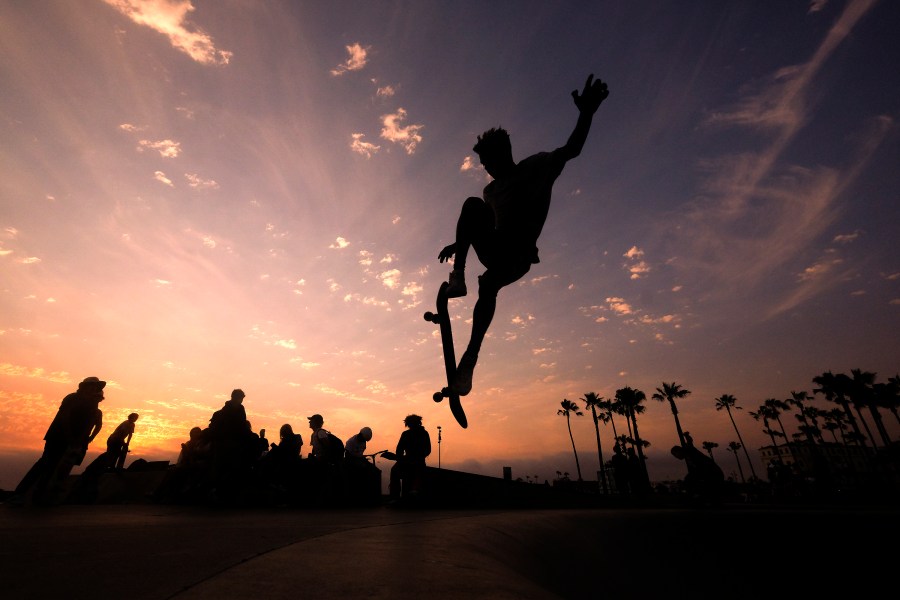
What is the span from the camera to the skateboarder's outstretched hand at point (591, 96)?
3.68m

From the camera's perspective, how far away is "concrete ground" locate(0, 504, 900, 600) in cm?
104

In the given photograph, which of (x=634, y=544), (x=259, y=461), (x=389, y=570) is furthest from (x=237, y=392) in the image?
(x=389, y=570)

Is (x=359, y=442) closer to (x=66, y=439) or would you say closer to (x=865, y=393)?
(x=66, y=439)

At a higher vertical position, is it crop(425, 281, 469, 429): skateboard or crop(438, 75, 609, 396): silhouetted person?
crop(438, 75, 609, 396): silhouetted person

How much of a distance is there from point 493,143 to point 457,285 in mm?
1509

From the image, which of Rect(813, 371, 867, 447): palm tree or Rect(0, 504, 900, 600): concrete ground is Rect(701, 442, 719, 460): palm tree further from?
Rect(0, 504, 900, 600): concrete ground

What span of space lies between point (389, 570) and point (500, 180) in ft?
11.4

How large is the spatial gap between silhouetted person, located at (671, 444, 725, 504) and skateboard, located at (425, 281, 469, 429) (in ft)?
21.6

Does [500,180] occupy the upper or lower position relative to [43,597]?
upper

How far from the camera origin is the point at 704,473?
8.20 meters

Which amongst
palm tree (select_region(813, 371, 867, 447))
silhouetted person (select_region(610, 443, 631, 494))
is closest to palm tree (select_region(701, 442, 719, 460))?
palm tree (select_region(813, 371, 867, 447))

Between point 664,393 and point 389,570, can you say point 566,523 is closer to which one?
point 389,570

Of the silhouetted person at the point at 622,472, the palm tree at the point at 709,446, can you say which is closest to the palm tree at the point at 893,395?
the palm tree at the point at 709,446

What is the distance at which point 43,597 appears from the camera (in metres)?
0.95
